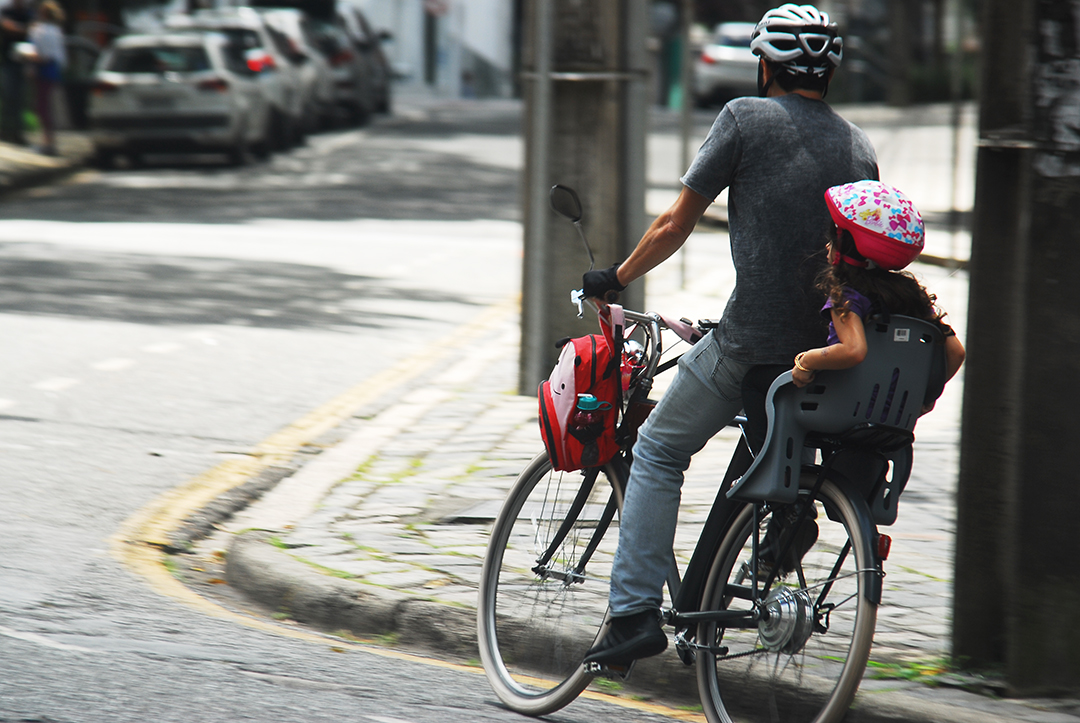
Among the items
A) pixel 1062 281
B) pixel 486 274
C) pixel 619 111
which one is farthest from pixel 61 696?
pixel 486 274

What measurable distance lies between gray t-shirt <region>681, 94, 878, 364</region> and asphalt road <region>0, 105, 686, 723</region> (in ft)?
4.06

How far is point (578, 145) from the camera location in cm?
814

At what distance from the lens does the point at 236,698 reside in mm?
3893

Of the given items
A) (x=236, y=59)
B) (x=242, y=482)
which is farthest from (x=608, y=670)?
(x=236, y=59)

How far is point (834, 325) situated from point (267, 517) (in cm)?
334

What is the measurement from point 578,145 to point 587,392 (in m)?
4.56

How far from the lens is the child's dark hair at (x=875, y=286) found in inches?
130

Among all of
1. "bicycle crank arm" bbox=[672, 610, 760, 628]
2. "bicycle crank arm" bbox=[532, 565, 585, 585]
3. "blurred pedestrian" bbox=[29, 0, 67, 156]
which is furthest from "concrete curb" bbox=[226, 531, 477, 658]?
"blurred pedestrian" bbox=[29, 0, 67, 156]

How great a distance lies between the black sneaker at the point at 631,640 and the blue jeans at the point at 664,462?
0.08 ft

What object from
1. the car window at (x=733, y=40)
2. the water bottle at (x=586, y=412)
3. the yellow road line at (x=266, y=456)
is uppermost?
the car window at (x=733, y=40)

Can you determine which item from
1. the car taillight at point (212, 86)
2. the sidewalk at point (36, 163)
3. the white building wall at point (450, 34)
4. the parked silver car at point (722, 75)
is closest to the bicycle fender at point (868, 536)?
the sidewalk at point (36, 163)

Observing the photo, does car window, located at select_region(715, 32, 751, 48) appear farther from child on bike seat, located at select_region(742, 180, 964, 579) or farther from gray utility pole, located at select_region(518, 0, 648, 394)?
child on bike seat, located at select_region(742, 180, 964, 579)

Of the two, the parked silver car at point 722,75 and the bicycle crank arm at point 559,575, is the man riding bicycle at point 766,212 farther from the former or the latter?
the parked silver car at point 722,75

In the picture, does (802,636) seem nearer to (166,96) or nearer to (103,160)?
(166,96)
